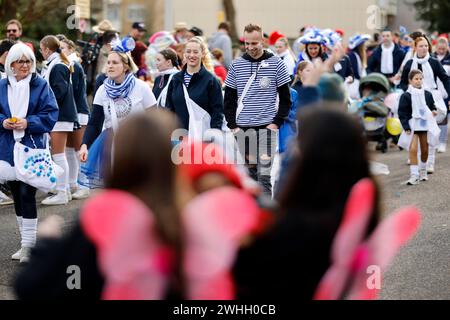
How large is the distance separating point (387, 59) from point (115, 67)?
1057 centimetres

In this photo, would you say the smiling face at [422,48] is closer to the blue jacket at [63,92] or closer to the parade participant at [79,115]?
the parade participant at [79,115]

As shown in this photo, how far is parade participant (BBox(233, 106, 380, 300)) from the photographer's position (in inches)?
139

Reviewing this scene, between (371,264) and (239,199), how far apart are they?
809 millimetres

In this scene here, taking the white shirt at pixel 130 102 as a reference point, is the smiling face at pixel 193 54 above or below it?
above

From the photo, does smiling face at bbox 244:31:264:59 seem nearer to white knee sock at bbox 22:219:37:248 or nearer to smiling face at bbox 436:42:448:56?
white knee sock at bbox 22:219:37:248

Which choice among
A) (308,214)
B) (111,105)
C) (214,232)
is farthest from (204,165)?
(111,105)

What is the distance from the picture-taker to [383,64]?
60.7 feet

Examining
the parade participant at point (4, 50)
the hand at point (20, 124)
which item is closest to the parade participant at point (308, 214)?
the hand at point (20, 124)

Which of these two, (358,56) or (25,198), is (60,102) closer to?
(25,198)

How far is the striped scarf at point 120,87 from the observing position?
877 cm

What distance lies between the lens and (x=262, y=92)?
9.32 meters

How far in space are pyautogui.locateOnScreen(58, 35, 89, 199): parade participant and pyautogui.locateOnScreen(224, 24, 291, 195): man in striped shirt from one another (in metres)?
2.88

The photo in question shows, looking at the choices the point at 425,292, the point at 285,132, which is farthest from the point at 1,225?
the point at 425,292

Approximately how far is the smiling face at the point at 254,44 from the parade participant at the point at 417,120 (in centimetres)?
359
